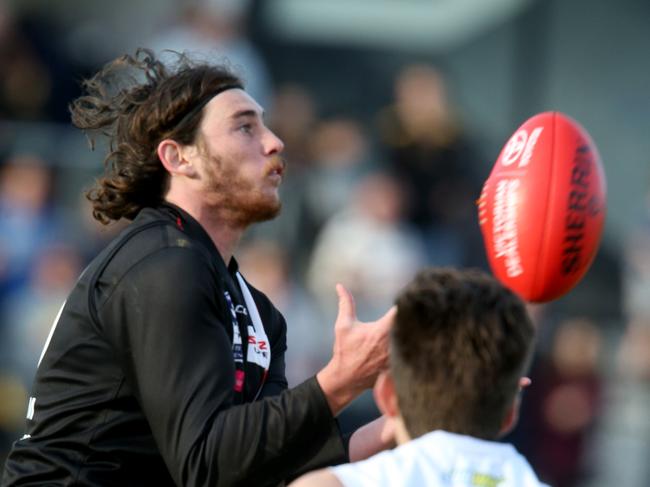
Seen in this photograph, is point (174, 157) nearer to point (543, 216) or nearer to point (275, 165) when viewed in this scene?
point (275, 165)

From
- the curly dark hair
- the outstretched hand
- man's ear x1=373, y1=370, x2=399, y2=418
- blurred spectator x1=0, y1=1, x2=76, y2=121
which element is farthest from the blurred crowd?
man's ear x1=373, y1=370, x2=399, y2=418

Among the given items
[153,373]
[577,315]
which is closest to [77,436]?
[153,373]

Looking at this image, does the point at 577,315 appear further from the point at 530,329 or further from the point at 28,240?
the point at 530,329

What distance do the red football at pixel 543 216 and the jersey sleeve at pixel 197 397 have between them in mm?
921

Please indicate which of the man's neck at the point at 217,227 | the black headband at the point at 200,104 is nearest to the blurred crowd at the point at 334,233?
the black headband at the point at 200,104

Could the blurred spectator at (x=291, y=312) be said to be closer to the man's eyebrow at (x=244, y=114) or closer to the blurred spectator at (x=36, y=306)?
the blurred spectator at (x=36, y=306)

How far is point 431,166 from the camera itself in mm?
9969

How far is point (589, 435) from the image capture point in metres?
9.72

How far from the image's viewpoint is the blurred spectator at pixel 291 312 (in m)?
8.59

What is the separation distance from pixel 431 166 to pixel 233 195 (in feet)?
19.3

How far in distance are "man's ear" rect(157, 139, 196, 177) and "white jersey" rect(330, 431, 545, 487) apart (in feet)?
5.78

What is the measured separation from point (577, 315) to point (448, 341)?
8268mm

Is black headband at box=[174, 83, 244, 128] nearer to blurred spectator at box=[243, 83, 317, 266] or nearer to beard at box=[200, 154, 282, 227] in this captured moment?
beard at box=[200, 154, 282, 227]

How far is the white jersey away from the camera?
2.69 meters
